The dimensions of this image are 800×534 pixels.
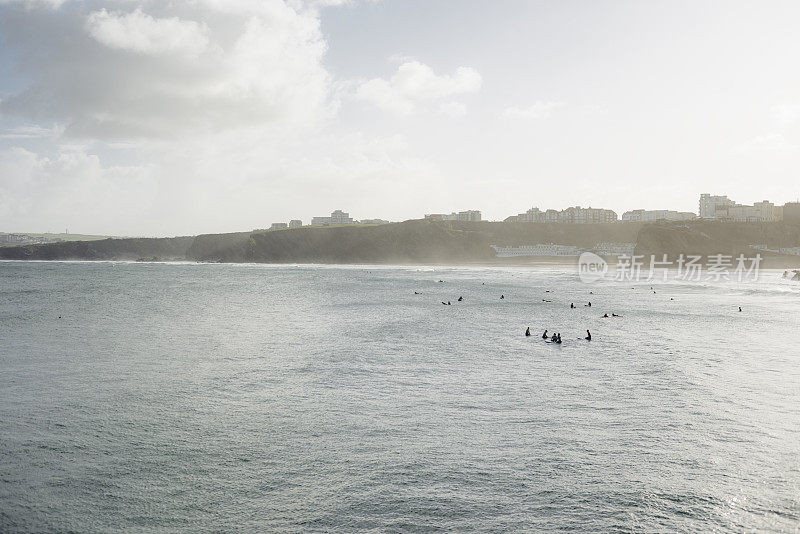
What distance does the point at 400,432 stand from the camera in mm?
19047

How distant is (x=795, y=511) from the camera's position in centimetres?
1325

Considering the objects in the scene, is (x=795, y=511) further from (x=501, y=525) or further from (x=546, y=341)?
(x=546, y=341)

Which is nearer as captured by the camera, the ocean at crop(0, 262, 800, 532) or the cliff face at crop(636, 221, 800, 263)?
the ocean at crop(0, 262, 800, 532)

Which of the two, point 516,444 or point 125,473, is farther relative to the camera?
point 516,444

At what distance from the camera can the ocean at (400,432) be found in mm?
13477

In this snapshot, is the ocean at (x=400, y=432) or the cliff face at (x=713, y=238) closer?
the ocean at (x=400, y=432)

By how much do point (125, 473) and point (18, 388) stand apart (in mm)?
14334

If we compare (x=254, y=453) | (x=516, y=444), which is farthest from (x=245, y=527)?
(x=516, y=444)

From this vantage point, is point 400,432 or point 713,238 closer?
point 400,432

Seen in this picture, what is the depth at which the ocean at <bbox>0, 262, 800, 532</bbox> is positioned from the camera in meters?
13.5

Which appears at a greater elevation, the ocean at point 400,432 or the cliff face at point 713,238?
the cliff face at point 713,238

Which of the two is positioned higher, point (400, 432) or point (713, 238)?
point (713, 238)

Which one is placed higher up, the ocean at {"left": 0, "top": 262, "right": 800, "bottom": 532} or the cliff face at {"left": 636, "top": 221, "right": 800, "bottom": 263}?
the cliff face at {"left": 636, "top": 221, "right": 800, "bottom": 263}

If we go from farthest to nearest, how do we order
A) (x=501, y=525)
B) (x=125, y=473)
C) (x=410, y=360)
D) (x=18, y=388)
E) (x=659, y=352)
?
(x=659, y=352) → (x=410, y=360) → (x=18, y=388) → (x=125, y=473) → (x=501, y=525)
